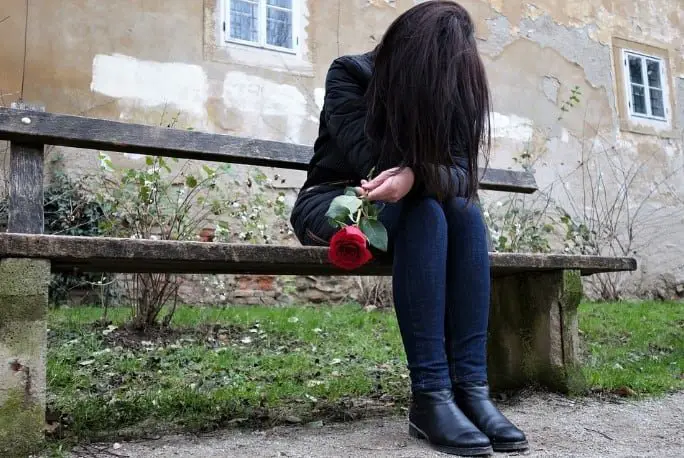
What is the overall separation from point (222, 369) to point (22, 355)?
5.83 feet

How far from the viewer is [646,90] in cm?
876

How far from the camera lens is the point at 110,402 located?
7.94ft

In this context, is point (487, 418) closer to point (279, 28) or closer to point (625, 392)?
point (625, 392)

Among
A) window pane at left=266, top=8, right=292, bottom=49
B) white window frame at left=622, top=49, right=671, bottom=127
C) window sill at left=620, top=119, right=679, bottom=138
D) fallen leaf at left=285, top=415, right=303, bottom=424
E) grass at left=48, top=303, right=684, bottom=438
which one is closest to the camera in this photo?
fallen leaf at left=285, top=415, right=303, bottom=424

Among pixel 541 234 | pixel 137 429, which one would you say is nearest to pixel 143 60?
pixel 541 234

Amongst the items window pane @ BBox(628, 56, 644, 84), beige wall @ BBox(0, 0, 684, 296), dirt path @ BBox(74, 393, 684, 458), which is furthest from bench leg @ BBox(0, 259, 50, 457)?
window pane @ BBox(628, 56, 644, 84)

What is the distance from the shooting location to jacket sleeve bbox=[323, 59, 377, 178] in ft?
6.47

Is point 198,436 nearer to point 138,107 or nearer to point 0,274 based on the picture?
point 0,274

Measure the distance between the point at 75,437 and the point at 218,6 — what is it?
17.2ft

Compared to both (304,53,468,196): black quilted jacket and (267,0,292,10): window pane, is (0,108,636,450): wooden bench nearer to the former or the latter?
(304,53,468,196): black quilted jacket

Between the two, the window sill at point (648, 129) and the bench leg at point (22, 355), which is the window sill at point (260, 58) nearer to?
the window sill at point (648, 129)

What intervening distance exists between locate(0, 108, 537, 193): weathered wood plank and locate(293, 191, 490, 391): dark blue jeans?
60 cm

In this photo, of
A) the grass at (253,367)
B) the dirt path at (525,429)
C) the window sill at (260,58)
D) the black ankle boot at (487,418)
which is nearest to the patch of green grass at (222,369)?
the grass at (253,367)

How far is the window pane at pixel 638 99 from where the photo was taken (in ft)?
28.4
